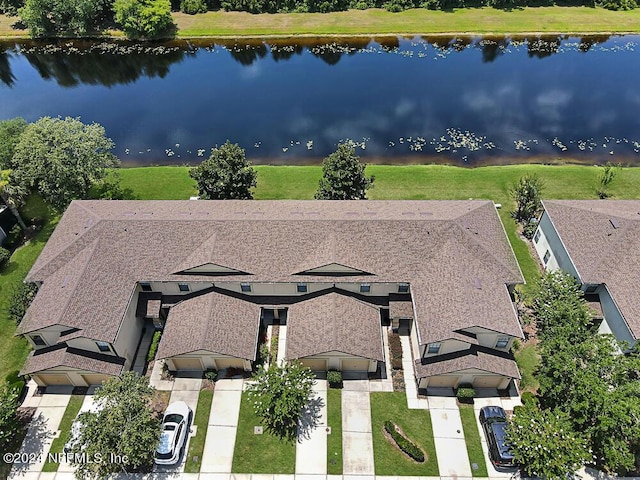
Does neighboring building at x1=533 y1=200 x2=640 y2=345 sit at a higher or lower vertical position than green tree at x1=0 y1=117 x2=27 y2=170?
lower

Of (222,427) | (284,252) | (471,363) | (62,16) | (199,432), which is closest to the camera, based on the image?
(199,432)

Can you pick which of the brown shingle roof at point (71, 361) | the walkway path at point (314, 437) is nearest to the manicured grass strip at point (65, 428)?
the brown shingle roof at point (71, 361)

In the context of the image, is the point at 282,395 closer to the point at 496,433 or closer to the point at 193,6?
the point at 496,433

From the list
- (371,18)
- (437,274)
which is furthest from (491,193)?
(371,18)

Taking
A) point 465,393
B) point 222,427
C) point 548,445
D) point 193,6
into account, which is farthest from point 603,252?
point 193,6

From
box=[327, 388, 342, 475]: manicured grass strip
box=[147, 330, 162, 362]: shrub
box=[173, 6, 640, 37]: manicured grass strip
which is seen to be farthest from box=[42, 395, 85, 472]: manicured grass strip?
box=[173, 6, 640, 37]: manicured grass strip

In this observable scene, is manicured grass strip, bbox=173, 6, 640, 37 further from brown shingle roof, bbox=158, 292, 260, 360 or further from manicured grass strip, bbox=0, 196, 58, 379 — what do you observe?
brown shingle roof, bbox=158, 292, 260, 360
